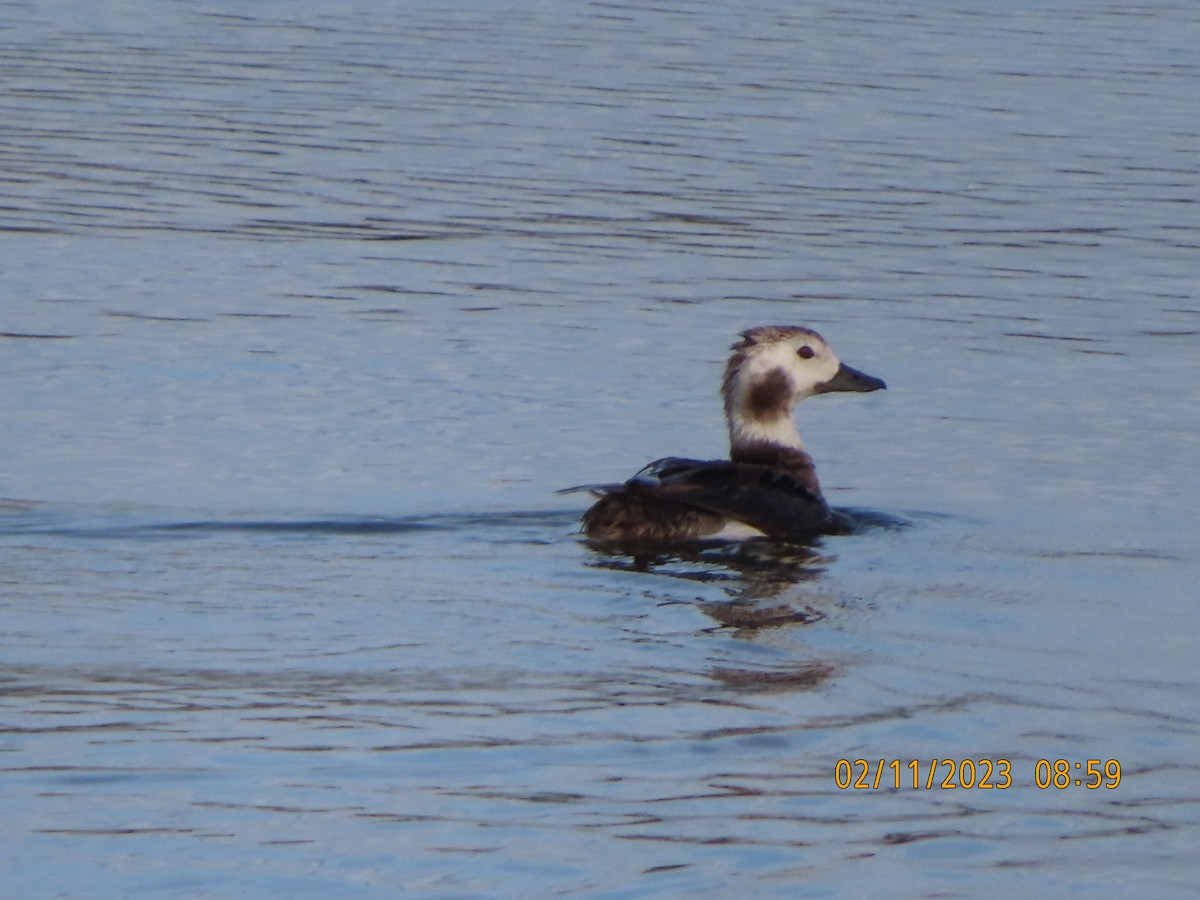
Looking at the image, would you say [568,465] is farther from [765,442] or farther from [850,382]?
[850,382]

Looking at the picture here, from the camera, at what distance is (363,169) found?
1775 cm

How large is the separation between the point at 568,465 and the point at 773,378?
39.0 inches

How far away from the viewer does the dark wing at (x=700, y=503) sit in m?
8.77

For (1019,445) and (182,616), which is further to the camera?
(1019,445)

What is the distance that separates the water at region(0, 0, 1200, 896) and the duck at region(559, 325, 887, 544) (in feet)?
0.70

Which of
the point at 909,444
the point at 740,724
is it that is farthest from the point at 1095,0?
the point at 740,724

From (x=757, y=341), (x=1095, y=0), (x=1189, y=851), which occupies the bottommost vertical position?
(x=1189, y=851)

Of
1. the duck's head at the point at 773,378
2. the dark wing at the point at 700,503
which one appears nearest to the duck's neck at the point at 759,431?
the duck's head at the point at 773,378

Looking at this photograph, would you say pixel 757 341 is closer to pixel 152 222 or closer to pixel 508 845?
pixel 508 845

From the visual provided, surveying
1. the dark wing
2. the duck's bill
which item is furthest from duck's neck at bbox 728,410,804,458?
the dark wing

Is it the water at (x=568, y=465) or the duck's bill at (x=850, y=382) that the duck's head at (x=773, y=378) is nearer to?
the duck's bill at (x=850, y=382)

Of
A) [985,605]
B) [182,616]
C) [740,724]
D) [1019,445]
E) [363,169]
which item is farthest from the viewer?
[363,169]

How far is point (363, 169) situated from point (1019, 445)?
801cm

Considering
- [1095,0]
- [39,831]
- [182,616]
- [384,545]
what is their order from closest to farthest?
[39,831] < [182,616] < [384,545] < [1095,0]
